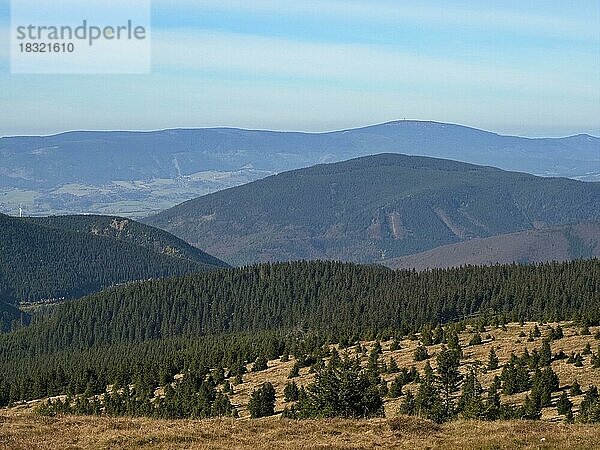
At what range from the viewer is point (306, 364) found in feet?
267

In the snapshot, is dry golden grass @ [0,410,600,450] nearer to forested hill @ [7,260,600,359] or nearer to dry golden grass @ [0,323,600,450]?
dry golden grass @ [0,323,600,450]

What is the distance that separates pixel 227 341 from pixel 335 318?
83.7 feet

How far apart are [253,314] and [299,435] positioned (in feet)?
470

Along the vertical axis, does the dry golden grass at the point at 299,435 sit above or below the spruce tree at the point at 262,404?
above

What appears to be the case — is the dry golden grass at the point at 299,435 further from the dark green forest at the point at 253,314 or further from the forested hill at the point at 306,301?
the forested hill at the point at 306,301

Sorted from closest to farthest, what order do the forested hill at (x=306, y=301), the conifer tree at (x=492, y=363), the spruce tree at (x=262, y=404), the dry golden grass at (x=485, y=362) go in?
the dry golden grass at (x=485, y=362) → the spruce tree at (x=262, y=404) → the conifer tree at (x=492, y=363) → the forested hill at (x=306, y=301)

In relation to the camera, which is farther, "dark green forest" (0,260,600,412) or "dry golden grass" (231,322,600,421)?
"dark green forest" (0,260,600,412)

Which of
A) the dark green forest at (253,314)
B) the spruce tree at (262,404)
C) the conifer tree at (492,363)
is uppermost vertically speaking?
the conifer tree at (492,363)

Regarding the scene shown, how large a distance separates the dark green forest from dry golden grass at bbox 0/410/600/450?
48.5 metres

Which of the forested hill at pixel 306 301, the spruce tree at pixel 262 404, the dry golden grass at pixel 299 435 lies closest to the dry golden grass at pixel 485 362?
the spruce tree at pixel 262 404

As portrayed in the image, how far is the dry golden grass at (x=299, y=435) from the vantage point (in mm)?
32000

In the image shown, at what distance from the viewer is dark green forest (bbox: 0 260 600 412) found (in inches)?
4006

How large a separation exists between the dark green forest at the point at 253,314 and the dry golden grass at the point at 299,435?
159 ft

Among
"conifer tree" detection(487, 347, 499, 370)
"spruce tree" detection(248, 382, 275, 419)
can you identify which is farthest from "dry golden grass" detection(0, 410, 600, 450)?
"conifer tree" detection(487, 347, 499, 370)
